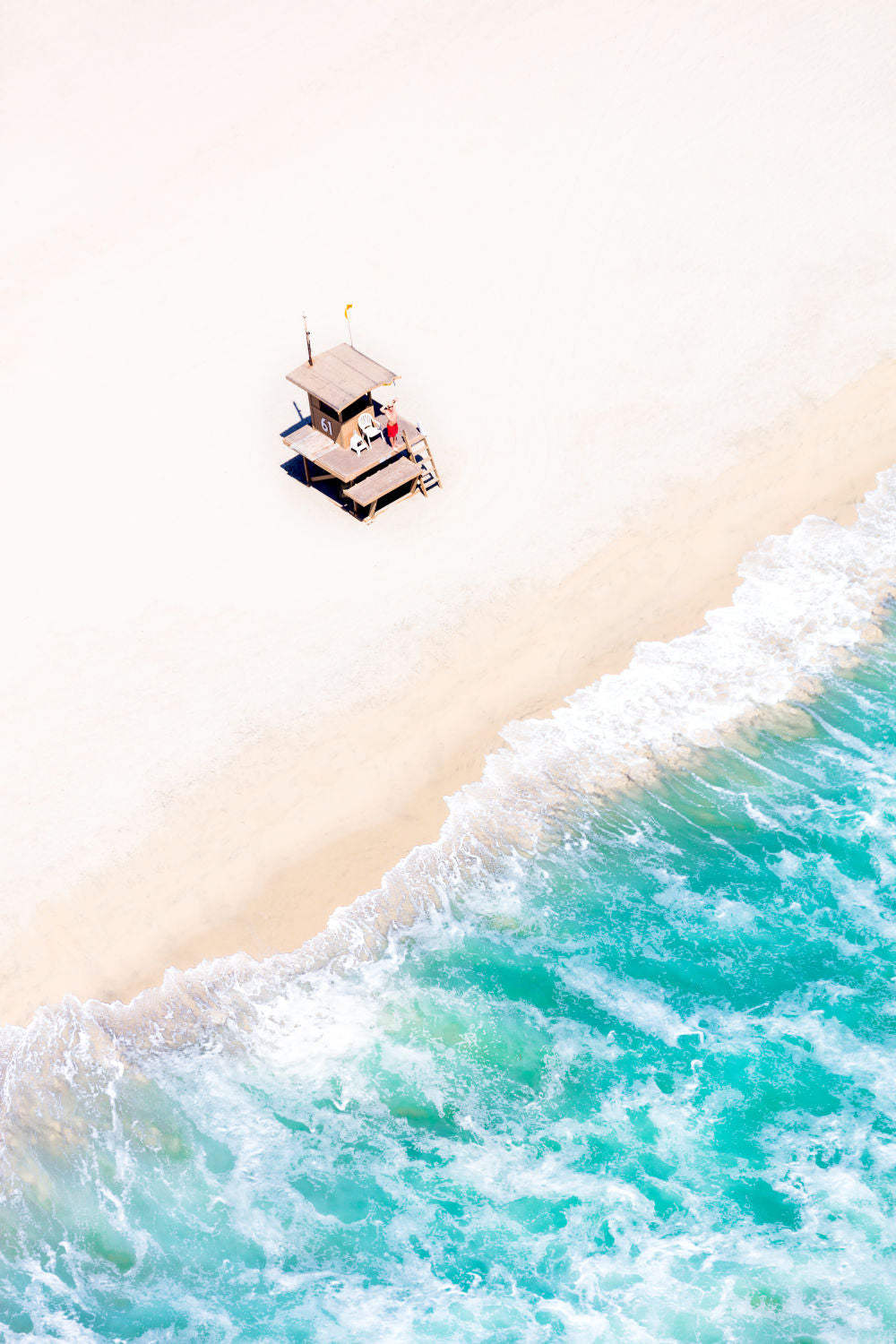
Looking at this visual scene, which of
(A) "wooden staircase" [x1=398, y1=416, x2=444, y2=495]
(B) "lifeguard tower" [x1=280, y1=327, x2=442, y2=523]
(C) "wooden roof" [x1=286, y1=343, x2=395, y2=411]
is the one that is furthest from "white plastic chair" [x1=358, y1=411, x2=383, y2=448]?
(C) "wooden roof" [x1=286, y1=343, x2=395, y2=411]

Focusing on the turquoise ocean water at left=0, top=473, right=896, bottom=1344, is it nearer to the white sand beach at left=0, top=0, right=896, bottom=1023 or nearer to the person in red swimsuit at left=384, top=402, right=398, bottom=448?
A: the white sand beach at left=0, top=0, right=896, bottom=1023

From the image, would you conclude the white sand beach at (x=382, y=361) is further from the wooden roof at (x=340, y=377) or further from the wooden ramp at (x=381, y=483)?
the wooden roof at (x=340, y=377)

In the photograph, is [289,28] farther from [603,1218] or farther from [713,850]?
[603,1218]

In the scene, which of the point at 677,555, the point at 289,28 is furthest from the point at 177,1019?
the point at 289,28

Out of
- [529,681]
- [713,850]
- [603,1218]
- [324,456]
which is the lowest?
[603,1218]

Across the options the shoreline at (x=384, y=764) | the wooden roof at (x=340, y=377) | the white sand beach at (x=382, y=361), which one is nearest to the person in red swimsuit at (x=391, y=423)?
the wooden roof at (x=340, y=377)

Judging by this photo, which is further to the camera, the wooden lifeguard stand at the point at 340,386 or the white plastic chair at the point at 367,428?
the white plastic chair at the point at 367,428
